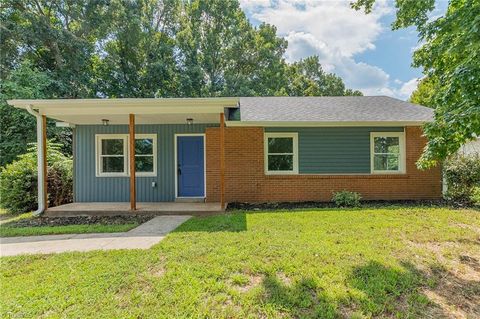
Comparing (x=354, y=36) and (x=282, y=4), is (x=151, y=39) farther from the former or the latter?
(x=354, y=36)

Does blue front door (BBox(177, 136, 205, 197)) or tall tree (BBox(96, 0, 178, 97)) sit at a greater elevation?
tall tree (BBox(96, 0, 178, 97))

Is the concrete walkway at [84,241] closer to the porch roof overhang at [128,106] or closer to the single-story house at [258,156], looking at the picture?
the porch roof overhang at [128,106]

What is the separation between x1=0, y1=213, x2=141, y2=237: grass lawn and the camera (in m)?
5.70

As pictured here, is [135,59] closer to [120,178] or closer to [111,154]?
[111,154]

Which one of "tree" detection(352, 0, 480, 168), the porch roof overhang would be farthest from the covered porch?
"tree" detection(352, 0, 480, 168)

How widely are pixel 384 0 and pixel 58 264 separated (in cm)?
967

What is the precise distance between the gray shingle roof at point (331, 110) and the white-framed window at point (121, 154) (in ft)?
10.2

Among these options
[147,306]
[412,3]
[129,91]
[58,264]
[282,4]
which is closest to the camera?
[147,306]

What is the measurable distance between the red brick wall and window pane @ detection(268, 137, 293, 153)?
418 mm

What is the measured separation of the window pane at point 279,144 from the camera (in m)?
9.07

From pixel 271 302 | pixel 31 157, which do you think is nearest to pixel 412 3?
pixel 271 302

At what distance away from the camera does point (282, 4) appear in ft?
35.6

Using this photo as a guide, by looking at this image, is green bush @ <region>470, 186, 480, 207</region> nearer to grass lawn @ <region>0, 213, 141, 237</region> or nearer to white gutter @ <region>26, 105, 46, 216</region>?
grass lawn @ <region>0, 213, 141, 237</region>

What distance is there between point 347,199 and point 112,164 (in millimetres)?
7901
